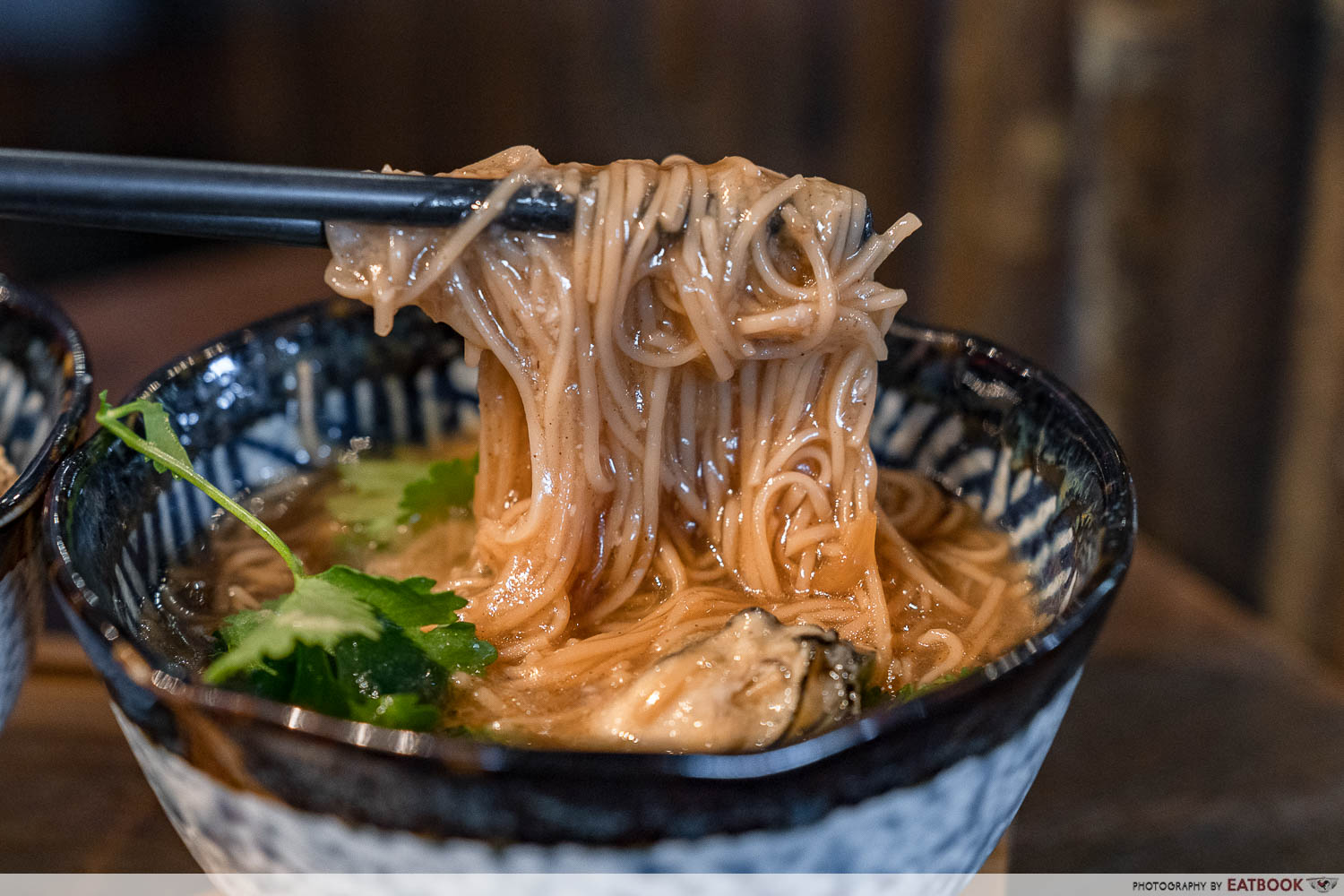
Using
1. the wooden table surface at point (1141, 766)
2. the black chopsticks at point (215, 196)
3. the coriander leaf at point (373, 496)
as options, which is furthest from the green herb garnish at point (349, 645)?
the wooden table surface at point (1141, 766)

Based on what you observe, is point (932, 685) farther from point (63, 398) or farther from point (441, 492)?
point (63, 398)

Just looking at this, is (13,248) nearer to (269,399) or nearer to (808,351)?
(269,399)

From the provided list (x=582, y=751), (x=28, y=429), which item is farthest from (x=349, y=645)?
(x=28, y=429)

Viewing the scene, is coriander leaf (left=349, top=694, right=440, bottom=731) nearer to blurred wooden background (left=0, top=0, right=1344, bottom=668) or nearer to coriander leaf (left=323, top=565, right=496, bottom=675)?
coriander leaf (left=323, top=565, right=496, bottom=675)

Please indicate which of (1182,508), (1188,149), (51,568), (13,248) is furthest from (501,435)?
(13,248)

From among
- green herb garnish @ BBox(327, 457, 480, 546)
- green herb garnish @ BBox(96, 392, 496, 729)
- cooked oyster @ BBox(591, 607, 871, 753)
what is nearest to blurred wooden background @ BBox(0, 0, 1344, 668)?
green herb garnish @ BBox(327, 457, 480, 546)
